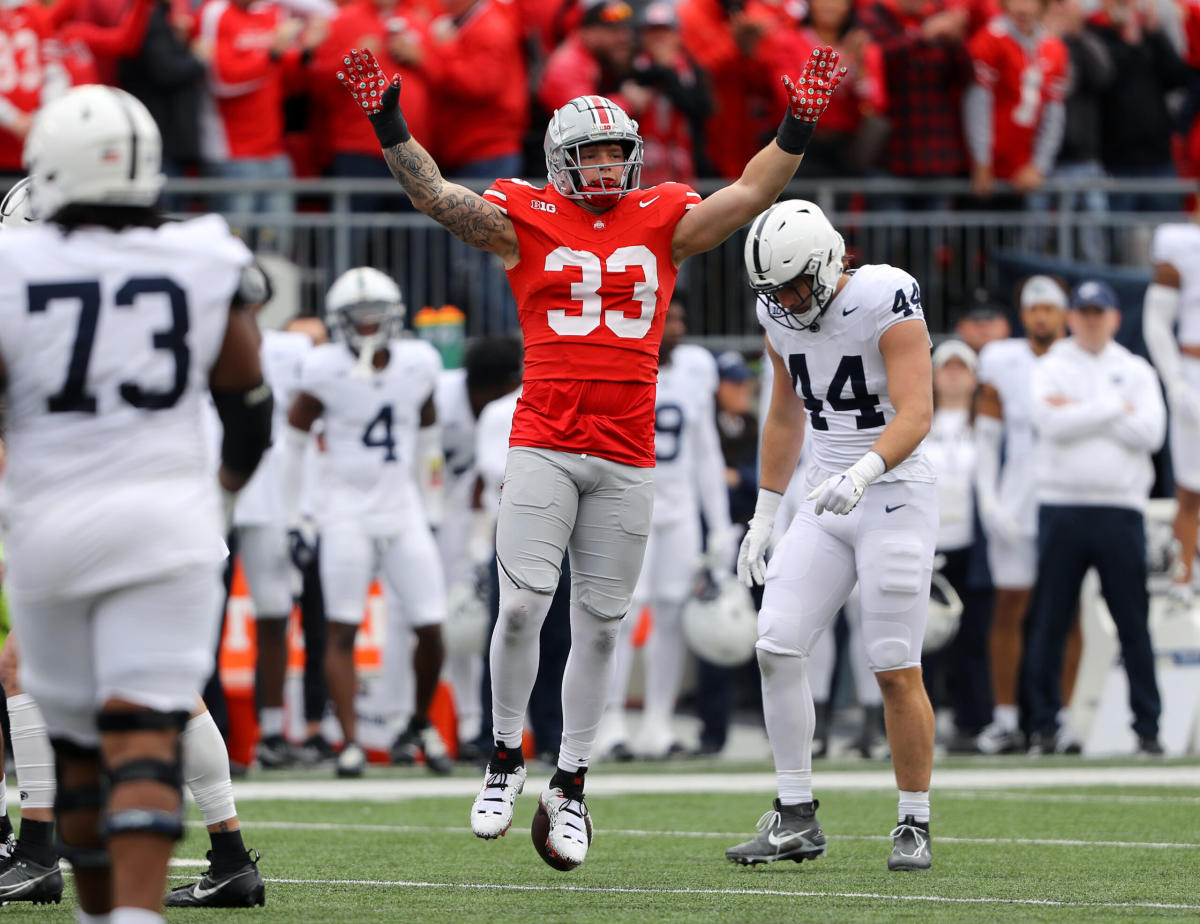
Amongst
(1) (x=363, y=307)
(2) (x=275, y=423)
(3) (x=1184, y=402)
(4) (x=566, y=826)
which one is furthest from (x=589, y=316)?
A: (3) (x=1184, y=402)

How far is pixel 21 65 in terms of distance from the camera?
11.9 metres

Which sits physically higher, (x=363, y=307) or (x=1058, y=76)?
(x=1058, y=76)

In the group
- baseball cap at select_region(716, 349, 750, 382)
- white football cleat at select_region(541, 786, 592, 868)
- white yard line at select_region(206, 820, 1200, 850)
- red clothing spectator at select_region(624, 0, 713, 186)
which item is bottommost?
white yard line at select_region(206, 820, 1200, 850)

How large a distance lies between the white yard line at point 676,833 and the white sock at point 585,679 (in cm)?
109

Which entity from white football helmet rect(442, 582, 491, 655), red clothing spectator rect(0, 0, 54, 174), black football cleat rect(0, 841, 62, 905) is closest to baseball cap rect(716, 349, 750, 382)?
white football helmet rect(442, 582, 491, 655)

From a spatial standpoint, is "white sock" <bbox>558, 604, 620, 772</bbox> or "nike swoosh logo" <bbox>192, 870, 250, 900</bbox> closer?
"nike swoosh logo" <bbox>192, 870, 250, 900</bbox>

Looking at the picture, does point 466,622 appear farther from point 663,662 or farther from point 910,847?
point 910,847

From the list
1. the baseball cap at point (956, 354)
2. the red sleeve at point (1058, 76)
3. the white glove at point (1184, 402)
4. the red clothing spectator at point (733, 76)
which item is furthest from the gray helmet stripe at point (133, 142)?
the red sleeve at point (1058, 76)

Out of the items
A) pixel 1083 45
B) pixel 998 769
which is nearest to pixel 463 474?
pixel 998 769

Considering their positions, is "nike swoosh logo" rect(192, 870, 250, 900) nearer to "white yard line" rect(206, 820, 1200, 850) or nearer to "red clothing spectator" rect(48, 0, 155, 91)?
"white yard line" rect(206, 820, 1200, 850)

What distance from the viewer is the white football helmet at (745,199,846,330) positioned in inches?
242

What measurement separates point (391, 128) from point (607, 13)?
6.76 meters

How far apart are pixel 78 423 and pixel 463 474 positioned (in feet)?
25.7

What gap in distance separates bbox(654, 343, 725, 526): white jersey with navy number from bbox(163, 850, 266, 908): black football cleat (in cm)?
593
